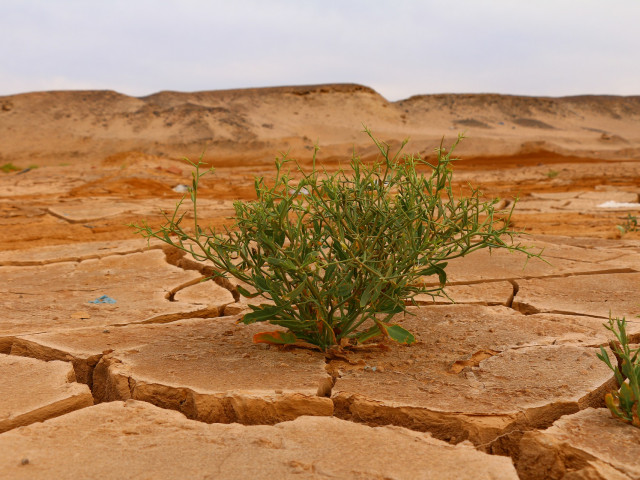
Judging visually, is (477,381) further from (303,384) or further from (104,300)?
(104,300)

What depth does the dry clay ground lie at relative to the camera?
1225 millimetres

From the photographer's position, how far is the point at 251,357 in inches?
70.1

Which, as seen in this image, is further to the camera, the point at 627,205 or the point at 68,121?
the point at 68,121

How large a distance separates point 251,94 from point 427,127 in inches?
283

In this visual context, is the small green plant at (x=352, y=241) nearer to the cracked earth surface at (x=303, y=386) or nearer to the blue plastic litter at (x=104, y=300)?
the cracked earth surface at (x=303, y=386)

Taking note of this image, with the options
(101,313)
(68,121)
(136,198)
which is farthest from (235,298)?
(68,121)

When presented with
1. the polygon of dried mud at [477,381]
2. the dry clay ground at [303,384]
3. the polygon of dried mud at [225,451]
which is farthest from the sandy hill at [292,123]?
the polygon of dried mud at [225,451]

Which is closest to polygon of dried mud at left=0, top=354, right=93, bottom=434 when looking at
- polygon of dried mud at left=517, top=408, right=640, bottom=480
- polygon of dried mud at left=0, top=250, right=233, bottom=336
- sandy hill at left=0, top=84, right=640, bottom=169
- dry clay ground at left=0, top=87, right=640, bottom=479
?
dry clay ground at left=0, top=87, right=640, bottom=479

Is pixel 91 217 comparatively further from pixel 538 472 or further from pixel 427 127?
pixel 427 127

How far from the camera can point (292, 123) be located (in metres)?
22.9

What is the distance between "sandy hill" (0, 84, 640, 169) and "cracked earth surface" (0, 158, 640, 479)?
496 inches

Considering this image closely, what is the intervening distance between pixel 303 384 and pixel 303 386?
0.01 meters

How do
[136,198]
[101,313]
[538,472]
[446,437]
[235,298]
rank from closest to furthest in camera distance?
1. [538,472]
2. [446,437]
3. [101,313]
4. [235,298]
5. [136,198]

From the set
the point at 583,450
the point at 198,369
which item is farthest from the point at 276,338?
the point at 583,450
